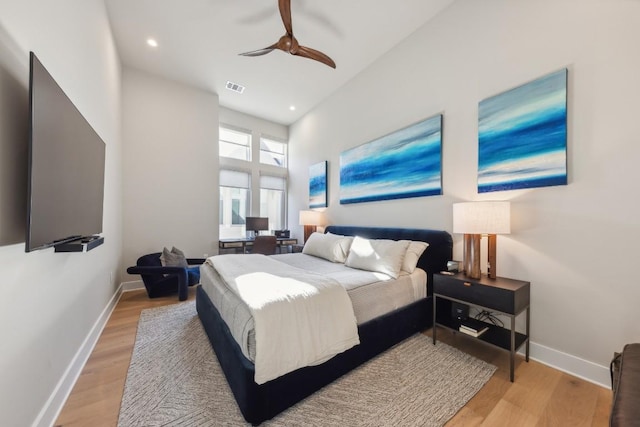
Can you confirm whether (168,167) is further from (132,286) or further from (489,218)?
(489,218)

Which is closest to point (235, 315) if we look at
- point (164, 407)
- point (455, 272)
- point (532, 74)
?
point (164, 407)

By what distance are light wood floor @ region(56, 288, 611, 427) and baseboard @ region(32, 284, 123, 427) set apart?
38 mm

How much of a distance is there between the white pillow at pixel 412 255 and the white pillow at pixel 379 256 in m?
0.06

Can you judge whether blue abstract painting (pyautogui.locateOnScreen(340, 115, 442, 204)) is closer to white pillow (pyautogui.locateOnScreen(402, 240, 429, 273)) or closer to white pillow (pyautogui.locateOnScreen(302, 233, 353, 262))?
white pillow (pyautogui.locateOnScreen(402, 240, 429, 273))

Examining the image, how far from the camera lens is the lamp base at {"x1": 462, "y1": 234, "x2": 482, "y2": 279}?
209cm

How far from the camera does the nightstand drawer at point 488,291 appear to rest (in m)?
1.76

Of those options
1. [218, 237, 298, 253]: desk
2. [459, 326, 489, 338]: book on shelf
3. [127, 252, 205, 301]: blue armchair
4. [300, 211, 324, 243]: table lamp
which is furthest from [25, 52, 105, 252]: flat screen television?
[300, 211, 324, 243]: table lamp

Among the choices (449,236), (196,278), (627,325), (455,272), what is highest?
(449,236)

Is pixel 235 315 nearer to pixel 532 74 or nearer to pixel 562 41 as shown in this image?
pixel 532 74

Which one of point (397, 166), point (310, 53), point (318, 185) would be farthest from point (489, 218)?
point (318, 185)

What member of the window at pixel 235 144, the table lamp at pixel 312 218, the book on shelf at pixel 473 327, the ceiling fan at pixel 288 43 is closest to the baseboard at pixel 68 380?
the book on shelf at pixel 473 327

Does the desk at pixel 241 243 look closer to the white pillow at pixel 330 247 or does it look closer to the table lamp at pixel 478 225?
the white pillow at pixel 330 247

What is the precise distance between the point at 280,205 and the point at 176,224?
7.77ft

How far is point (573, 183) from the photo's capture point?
5.97 feet
